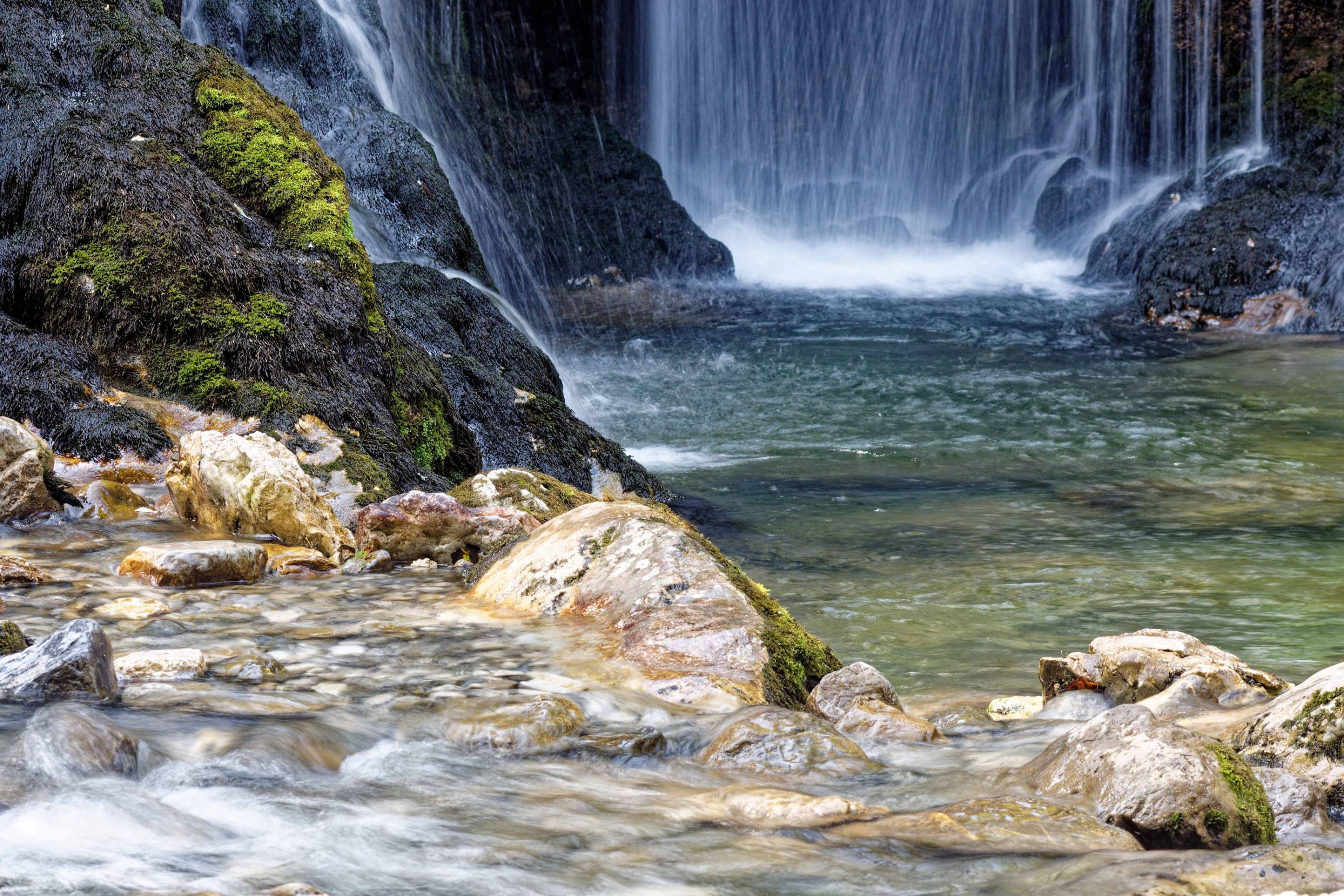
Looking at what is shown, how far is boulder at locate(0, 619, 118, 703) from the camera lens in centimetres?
316

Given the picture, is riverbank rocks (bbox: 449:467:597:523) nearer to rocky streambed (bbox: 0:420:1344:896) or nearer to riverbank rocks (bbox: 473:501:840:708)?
rocky streambed (bbox: 0:420:1344:896)

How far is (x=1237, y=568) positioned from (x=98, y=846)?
21.4ft

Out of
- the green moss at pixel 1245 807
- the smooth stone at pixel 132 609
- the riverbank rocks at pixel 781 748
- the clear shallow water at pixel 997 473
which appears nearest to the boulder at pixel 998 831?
the green moss at pixel 1245 807

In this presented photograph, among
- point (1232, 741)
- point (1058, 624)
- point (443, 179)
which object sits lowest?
point (1058, 624)

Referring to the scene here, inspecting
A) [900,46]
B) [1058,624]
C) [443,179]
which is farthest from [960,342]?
[900,46]

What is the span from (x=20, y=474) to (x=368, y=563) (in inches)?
59.4

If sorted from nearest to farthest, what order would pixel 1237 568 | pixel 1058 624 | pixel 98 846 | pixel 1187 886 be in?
pixel 1187 886 < pixel 98 846 < pixel 1058 624 < pixel 1237 568

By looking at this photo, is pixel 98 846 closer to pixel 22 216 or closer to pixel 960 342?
pixel 22 216

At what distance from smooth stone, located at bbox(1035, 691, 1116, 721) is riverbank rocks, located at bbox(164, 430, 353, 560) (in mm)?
2976

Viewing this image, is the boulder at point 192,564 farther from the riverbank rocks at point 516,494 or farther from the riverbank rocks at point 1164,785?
the riverbank rocks at point 1164,785

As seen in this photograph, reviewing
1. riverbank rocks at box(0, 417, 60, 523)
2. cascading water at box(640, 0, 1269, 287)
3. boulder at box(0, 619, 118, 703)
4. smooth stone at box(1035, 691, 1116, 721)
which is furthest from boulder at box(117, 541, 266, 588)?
cascading water at box(640, 0, 1269, 287)

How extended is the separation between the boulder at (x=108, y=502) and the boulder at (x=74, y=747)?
2.68m

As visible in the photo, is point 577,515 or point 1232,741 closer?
point 1232,741

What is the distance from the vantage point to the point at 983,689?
527cm
